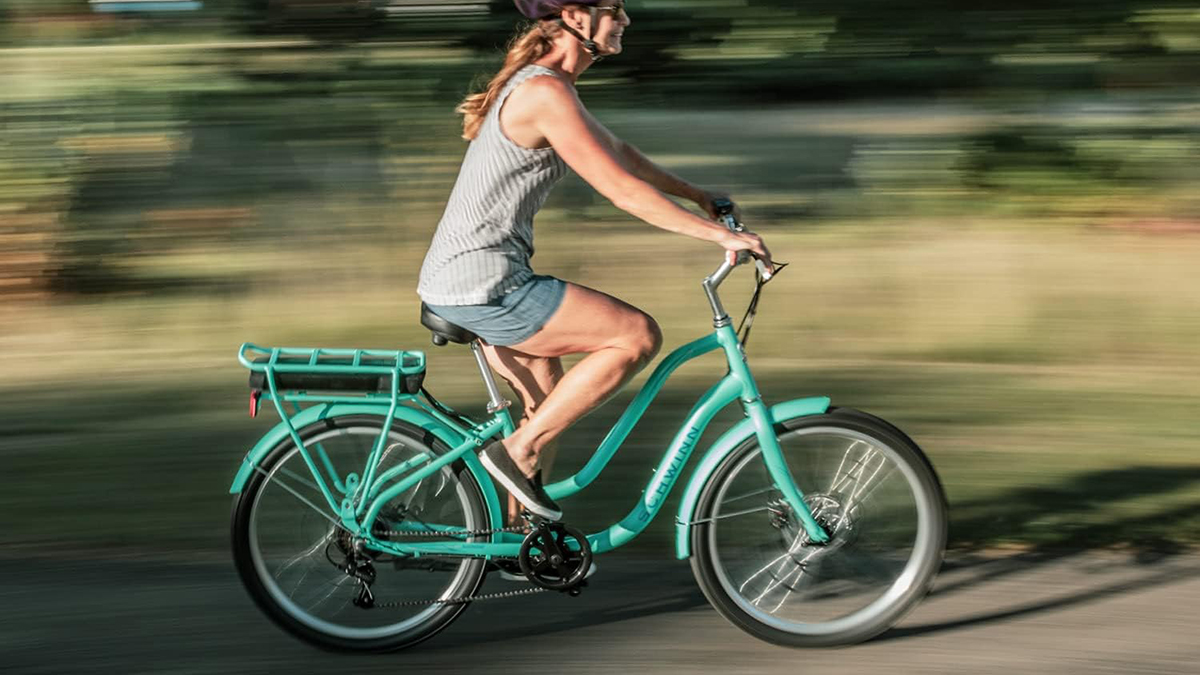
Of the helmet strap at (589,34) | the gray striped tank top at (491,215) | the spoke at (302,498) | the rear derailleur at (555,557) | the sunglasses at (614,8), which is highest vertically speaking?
the sunglasses at (614,8)

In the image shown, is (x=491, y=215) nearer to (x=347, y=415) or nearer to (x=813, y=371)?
(x=347, y=415)

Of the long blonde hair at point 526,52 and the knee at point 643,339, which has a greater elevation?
the long blonde hair at point 526,52

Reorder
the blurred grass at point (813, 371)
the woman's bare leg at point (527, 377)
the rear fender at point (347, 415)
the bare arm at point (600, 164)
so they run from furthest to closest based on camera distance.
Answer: the blurred grass at point (813, 371), the woman's bare leg at point (527, 377), the rear fender at point (347, 415), the bare arm at point (600, 164)

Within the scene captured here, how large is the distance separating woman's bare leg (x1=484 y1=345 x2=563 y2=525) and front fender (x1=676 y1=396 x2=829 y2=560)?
1.33 feet

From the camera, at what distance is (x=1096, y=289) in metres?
9.01

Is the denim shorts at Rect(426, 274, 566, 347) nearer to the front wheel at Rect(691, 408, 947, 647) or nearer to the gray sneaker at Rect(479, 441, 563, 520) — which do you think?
the gray sneaker at Rect(479, 441, 563, 520)

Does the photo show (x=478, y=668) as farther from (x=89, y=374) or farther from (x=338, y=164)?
(x=338, y=164)

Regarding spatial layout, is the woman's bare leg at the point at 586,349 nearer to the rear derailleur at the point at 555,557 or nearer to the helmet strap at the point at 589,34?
the rear derailleur at the point at 555,557

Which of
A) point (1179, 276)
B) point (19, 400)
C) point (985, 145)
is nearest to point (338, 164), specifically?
point (19, 400)

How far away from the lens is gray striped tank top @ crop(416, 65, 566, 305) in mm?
3770

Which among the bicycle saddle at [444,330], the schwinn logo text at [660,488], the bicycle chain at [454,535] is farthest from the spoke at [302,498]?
the schwinn logo text at [660,488]

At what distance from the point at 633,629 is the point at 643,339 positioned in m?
0.89

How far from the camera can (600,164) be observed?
12.1ft

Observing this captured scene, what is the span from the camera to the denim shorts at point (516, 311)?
3.82 meters
